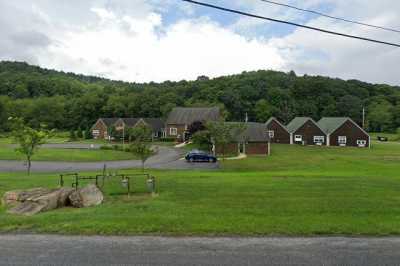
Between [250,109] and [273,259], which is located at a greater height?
[250,109]

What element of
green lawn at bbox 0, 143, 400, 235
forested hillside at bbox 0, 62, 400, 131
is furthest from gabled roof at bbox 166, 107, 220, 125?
green lawn at bbox 0, 143, 400, 235

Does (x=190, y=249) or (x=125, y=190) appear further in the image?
(x=125, y=190)

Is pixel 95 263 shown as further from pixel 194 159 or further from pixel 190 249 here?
pixel 194 159

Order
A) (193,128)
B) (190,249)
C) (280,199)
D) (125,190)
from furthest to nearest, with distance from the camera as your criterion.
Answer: (193,128)
(125,190)
(280,199)
(190,249)

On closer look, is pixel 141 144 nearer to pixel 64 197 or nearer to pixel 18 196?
pixel 64 197

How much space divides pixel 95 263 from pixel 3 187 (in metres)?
11.5

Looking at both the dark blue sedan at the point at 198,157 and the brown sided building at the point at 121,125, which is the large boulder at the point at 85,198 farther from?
the brown sided building at the point at 121,125

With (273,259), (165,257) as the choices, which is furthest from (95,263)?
(273,259)

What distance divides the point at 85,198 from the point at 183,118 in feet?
203

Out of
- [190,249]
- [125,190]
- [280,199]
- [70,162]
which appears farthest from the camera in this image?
[70,162]

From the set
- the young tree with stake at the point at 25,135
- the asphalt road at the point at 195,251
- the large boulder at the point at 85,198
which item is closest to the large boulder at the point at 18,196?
the large boulder at the point at 85,198

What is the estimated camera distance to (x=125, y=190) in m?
14.0

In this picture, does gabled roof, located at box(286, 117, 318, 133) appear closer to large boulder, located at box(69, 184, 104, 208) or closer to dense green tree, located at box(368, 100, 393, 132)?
dense green tree, located at box(368, 100, 393, 132)

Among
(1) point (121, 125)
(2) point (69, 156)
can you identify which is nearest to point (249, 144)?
(2) point (69, 156)
